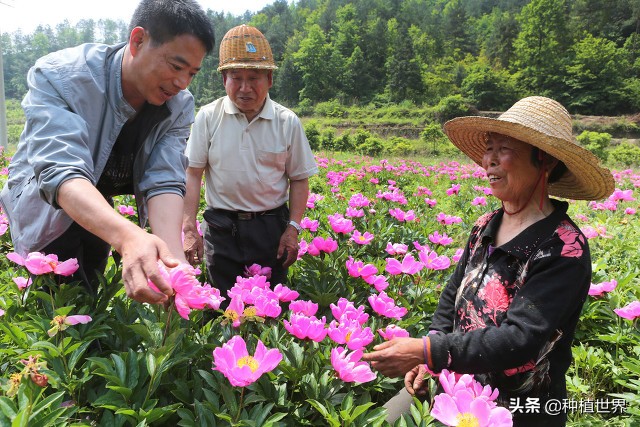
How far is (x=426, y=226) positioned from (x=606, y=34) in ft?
194

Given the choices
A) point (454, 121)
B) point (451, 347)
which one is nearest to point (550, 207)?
point (454, 121)

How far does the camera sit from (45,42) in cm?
8475

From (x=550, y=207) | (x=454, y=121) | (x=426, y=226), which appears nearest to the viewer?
(x=550, y=207)

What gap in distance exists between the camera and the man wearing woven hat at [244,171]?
2.77m

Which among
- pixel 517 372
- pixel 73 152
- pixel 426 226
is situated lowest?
pixel 426 226

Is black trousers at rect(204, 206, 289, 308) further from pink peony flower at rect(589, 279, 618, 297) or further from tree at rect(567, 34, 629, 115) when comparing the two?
tree at rect(567, 34, 629, 115)

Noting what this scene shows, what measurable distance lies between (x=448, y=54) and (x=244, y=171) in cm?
6623

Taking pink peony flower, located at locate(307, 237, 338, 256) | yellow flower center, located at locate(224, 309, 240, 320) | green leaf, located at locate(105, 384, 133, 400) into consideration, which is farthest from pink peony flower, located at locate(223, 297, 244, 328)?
pink peony flower, located at locate(307, 237, 338, 256)

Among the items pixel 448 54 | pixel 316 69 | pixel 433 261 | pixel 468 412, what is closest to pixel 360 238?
pixel 433 261

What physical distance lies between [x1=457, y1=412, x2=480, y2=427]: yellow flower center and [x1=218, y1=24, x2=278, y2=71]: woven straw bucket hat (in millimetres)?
2074

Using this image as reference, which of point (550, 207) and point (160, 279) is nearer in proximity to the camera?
point (160, 279)

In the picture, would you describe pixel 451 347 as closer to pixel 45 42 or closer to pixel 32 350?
pixel 32 350

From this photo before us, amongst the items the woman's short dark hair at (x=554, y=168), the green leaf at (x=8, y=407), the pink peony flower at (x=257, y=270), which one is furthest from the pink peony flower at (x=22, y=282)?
the woman's short dark hair at (x=554, y=168)

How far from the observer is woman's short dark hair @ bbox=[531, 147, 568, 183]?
179cm
